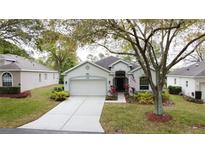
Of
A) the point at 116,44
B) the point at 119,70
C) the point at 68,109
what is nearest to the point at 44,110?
the point at 68,109

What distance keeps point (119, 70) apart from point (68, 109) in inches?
336

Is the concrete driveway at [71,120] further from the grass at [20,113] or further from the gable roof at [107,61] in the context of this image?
the gable roof at [107,61]

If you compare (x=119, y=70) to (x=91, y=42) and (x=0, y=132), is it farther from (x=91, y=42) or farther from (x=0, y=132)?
(x=0, y=132)

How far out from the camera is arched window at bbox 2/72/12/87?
1780cm

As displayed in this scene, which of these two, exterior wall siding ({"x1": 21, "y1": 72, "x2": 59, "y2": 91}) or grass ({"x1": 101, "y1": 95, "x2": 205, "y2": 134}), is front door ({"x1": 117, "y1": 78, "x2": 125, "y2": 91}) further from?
exterior wall siding ({"x1": 21, "y1": 72, "x2": 59, "y2": 91})

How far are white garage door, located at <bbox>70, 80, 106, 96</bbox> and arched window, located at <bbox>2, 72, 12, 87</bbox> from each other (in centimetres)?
571

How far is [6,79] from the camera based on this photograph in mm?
17875

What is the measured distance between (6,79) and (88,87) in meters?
7.64

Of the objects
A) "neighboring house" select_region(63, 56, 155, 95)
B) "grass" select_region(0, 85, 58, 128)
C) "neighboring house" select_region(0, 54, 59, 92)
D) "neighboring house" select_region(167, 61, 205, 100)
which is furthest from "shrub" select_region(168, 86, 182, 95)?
"neighboring house" select_region(0, 54, 59, 92)

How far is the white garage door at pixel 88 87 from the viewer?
17.4 metres

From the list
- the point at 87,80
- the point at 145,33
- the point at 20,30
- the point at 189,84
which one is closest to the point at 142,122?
the point at 145,33

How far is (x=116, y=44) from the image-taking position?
11.6m

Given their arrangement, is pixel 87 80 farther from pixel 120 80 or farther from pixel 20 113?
pixel 20 113
